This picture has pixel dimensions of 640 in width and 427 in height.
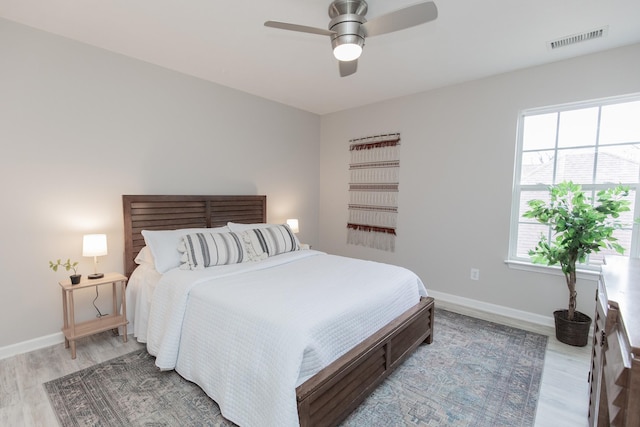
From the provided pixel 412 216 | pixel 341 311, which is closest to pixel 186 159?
pixel 341 311

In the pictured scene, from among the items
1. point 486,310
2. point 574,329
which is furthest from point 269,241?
point 574,329

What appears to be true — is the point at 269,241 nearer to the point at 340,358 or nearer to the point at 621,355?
the point at 340,358

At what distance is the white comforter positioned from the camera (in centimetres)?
155

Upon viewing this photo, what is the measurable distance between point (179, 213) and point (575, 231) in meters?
3.68

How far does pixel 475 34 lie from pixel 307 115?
270 cm

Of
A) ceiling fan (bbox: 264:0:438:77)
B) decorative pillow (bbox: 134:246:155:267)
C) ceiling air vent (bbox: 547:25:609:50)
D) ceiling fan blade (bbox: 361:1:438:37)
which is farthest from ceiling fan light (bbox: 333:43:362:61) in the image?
decorative pillow (bbox: 134:246:155:267)

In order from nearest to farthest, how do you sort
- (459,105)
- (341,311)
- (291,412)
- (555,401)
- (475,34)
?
(291,412), (341,311), (555,401), (475,34), (459,105)

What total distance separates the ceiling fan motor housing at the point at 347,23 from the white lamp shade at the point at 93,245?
7.87 ft

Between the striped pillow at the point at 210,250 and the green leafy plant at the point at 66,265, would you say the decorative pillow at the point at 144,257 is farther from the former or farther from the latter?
the green leafy plant at the point at 66,265

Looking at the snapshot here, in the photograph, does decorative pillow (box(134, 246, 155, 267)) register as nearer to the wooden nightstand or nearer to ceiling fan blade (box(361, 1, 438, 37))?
the wooden nightstand

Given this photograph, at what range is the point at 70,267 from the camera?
257cm

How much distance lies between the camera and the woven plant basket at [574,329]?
2.61m

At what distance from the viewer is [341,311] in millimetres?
1832

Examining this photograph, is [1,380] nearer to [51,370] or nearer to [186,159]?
[51,370]
